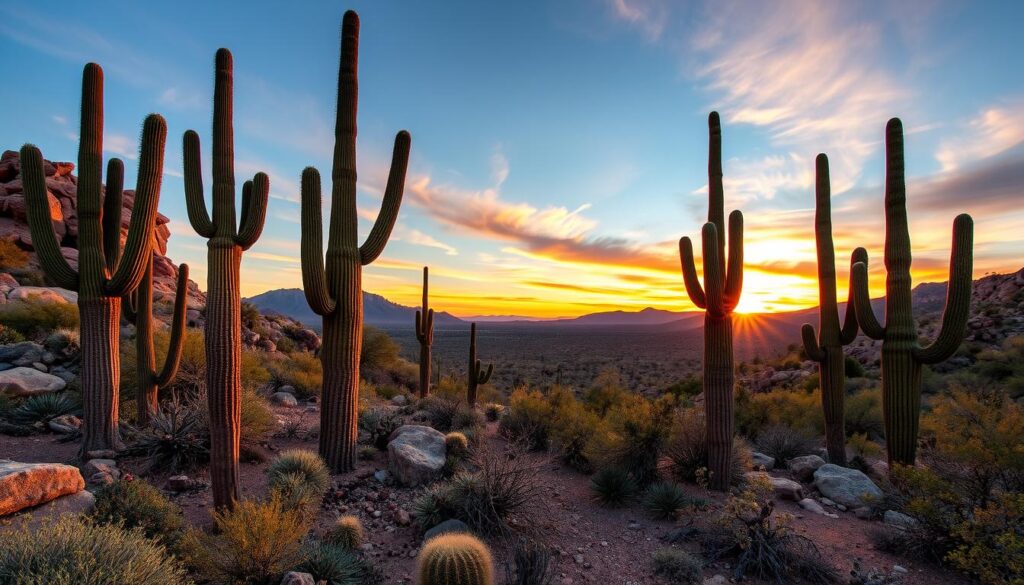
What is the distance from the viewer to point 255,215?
699cm

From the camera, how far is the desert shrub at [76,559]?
3.35 meters

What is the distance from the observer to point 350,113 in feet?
28.3

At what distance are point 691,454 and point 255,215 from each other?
8230 mm

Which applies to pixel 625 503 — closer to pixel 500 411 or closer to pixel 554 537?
pixel 554 537

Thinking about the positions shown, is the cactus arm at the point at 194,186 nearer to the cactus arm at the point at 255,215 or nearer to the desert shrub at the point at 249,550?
the cactus arm at the point at 255,215

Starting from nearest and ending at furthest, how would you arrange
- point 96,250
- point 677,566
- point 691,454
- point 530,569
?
1. point 530,569
2. point 677,566
3. point 96,250
4. point 691,454

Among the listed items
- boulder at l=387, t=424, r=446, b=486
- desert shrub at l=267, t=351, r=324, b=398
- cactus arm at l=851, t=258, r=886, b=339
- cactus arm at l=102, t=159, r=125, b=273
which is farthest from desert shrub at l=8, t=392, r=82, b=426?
cactus arm at l=851, t=258, r=886, b=339

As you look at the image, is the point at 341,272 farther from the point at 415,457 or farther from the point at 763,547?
the point at 763,547

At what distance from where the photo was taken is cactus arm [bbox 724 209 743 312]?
8.75 metres

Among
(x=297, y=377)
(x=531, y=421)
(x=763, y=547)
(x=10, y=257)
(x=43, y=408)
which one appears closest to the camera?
(x=763, y=547)

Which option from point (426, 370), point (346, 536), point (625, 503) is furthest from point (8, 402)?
point (625, 503)

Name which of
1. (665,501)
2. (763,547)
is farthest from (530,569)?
(665,501)

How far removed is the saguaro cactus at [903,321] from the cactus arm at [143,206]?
12.6m

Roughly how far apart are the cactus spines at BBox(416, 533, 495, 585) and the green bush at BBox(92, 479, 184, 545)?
296 centimetres
